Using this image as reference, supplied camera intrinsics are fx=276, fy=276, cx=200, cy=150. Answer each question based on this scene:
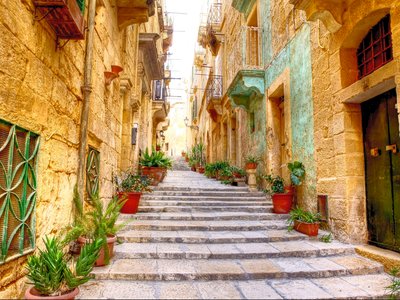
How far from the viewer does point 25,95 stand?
232cm

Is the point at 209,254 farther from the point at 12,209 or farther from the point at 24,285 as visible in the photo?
the point at 12,209

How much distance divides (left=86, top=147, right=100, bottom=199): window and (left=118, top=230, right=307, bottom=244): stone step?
79 cm

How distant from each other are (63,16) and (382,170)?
4268 millimetres

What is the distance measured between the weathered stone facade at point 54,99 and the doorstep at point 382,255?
3.84m

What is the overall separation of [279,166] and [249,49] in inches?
154

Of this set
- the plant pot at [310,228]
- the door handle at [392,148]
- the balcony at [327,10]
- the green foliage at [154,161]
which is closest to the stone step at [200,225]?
the plant pot at [310,228]

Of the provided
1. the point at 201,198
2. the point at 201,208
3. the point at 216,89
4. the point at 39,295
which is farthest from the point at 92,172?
the point at 216,89

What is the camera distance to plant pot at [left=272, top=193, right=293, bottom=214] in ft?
19.1

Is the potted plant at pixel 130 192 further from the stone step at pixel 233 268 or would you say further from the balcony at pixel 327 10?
the balcony at pixel 327 10

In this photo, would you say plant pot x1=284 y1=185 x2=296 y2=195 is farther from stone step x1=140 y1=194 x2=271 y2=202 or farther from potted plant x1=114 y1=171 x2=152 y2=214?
potted plant x1=114 y1=171 x2=152 y2=214

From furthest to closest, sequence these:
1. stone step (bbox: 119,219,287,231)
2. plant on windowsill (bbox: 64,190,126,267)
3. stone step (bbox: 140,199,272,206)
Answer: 1. stone step (bbox: 140,199,272,206)
2. stone step (bbox: 119,219,287,231)
3. plant on windowsill (bbox: 64,190,126,267)

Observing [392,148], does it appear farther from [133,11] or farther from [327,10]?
[133,11]

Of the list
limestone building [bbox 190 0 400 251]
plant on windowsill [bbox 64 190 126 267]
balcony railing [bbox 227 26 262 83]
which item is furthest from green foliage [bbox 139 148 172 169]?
plant on windowsill [bbox 64 190 126 267]

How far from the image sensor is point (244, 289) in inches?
108
